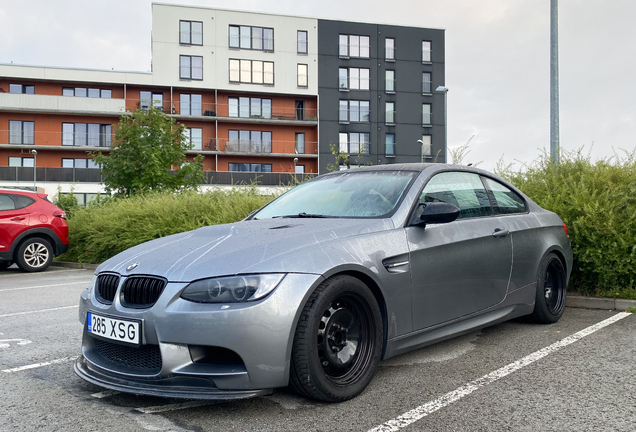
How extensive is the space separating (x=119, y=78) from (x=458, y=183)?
138 feet

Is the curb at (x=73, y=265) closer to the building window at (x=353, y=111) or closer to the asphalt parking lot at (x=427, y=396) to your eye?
the asphalt parking lot at (x=427, y=396)

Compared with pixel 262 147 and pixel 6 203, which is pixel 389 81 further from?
pixel 6 203

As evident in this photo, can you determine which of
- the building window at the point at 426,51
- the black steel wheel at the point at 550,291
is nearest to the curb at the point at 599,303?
the black steel wheel at the point at 550,291

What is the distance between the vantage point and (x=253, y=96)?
45.4 metres

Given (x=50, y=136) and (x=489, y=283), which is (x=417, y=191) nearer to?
(x=489, y=283)

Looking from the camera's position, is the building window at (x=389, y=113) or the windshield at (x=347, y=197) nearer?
the windshield at (x=347, y=197)

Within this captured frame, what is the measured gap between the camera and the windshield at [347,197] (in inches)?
156

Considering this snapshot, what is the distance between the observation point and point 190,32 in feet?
141

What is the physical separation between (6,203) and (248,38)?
35.7 metres

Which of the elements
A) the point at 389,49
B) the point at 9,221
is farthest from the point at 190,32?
the point at 9,221

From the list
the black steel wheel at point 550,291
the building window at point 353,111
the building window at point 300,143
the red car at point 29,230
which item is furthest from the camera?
the building window at point 353,111

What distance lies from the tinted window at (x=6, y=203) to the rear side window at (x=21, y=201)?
0.07 metres

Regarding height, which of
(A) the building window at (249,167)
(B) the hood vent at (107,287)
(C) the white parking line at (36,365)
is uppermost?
(A) the building window at (249,167)

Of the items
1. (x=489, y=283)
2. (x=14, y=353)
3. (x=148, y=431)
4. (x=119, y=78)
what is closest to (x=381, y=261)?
(x=489, y=283)
